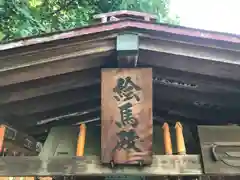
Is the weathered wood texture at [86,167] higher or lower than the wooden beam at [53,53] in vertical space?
lower

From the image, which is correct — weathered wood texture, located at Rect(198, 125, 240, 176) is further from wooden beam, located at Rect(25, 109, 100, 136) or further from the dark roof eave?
wooden beam, located at Rect(25, 109, 100, 136)

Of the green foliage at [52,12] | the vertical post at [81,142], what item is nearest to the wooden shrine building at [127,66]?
the vertical post at [81,142]

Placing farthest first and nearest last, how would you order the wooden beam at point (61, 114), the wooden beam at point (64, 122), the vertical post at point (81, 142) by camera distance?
1. the wooden beam at point (64, 122)
2. the wooden beam at point (61, 114)
3. the vertical post at point (81, 142)

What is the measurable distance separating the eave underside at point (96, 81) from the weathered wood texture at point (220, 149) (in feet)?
1.39

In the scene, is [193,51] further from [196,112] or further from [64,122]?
[64,122]

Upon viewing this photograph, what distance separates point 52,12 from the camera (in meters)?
8.31

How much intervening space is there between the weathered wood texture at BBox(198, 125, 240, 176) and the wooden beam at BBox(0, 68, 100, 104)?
50.2 inches

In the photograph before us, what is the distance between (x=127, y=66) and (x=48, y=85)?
88cm

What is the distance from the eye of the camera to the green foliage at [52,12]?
6.48m

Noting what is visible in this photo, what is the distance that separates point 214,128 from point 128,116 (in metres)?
0.98

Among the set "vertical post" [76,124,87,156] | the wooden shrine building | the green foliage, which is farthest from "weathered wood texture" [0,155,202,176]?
the green foliage

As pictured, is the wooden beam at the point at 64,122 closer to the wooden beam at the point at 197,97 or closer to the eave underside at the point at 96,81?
the eave underside at the point at 96,81

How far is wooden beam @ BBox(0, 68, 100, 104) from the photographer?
3379mm

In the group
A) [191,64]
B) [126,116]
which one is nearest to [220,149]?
[191,64]
